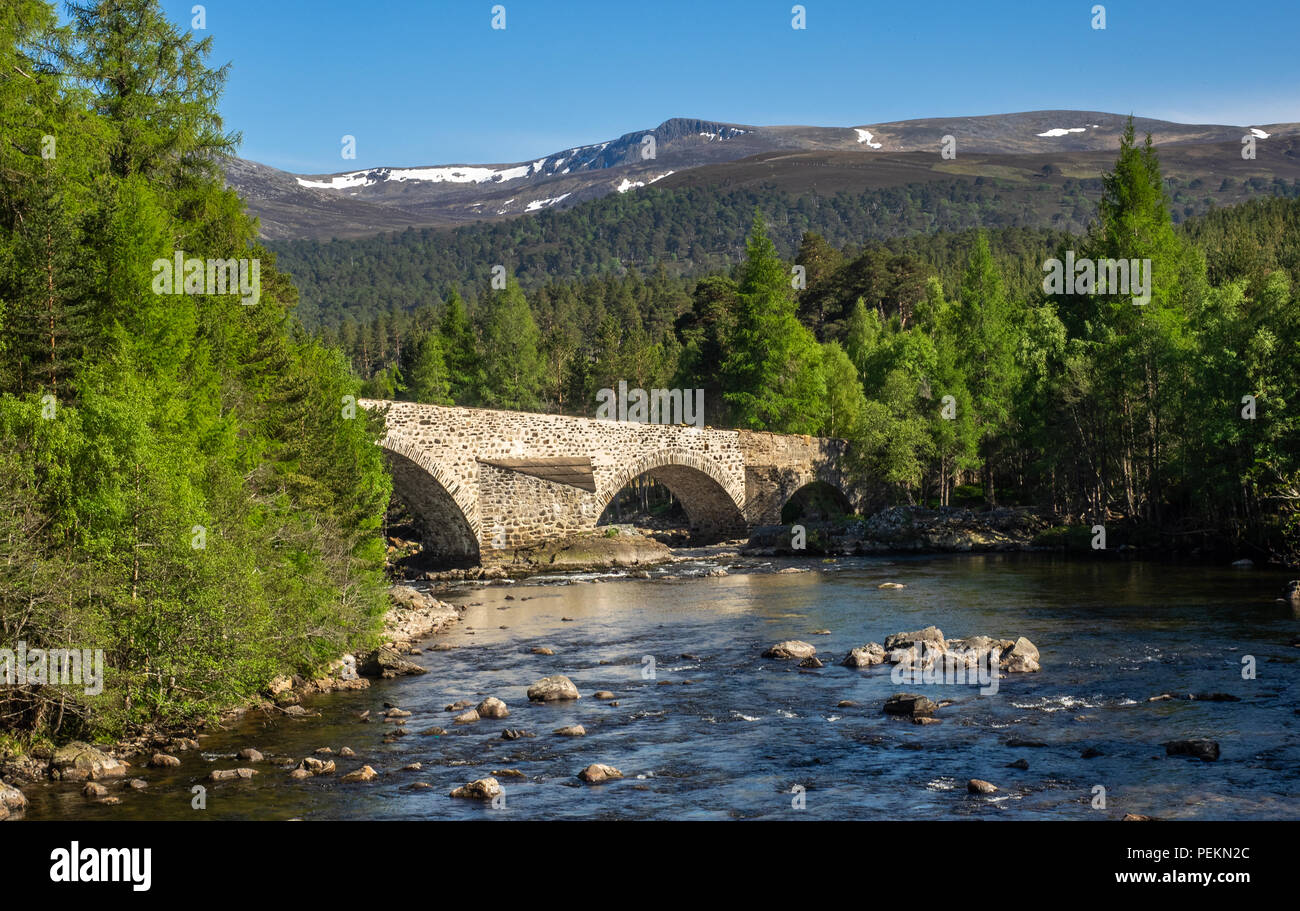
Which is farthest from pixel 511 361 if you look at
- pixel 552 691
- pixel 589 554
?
pixel 552 691

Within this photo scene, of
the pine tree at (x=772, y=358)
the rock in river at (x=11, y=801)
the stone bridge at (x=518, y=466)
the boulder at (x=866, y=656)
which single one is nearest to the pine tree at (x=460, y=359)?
the pine tree at (x=772, y=358)

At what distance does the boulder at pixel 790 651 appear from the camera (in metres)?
24.8

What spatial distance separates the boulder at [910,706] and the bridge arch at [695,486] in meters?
26.5

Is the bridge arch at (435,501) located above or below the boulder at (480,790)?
above

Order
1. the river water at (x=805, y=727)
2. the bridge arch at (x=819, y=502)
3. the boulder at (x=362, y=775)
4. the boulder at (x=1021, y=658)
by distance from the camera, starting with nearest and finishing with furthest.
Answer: the river water at (x=805, y=727) → the boulder at (x=362, y=775) → the boulder at (x=1021, y=658) → the bridge arch at (x=819, y=502)

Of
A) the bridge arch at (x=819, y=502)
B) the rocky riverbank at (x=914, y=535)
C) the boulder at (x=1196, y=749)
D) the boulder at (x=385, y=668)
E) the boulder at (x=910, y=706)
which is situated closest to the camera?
the boulder at (x=1196, y=749)

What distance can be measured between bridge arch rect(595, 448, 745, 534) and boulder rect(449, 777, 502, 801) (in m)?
30.4

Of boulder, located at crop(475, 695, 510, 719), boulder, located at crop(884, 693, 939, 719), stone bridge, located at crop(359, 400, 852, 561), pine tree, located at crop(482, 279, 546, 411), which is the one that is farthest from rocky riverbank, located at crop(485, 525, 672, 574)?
pine tree, located at crop(482, 279, 546, 411)

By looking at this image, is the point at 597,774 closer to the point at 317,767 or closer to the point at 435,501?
the point at 317,767

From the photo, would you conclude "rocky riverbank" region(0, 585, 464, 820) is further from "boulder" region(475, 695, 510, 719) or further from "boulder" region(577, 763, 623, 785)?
"boulder" region(577, 763, 623, 785)

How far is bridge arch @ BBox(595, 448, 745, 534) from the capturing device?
46812mm

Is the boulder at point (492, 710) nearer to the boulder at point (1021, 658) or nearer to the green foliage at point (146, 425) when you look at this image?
the green foliage at point (146, 425)
